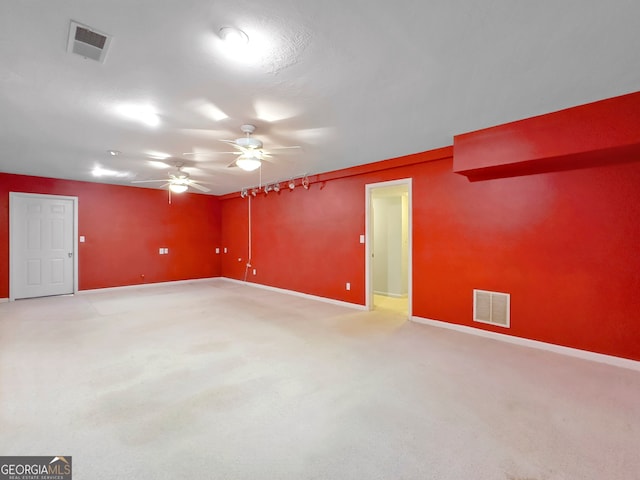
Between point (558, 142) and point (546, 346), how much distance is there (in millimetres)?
2170

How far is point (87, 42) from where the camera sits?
1739 mm

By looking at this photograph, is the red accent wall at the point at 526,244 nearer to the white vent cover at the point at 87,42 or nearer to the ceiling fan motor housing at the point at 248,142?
the ceiling fan motor housing at the point at 248,142

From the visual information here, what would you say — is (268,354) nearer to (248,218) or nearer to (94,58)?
(94,58)

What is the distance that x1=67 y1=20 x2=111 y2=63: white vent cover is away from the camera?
164 centimetres

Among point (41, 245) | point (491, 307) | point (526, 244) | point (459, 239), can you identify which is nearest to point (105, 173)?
point (41, 245)

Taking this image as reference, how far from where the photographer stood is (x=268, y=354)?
3.04 m

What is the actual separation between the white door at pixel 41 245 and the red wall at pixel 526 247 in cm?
559

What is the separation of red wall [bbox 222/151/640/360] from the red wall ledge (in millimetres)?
247

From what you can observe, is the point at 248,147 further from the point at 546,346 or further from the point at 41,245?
the point at 41,245


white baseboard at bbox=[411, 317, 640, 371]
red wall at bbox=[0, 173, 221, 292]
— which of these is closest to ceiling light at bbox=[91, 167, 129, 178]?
red wall at bbox=[0, 173, 221, 292]

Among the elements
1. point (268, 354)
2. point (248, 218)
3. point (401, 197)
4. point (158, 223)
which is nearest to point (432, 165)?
point (401, 197)

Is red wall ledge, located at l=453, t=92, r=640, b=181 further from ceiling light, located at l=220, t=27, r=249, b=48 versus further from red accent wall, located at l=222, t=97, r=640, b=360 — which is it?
ceiling light, located at l=220, t=27, r=249, b=48

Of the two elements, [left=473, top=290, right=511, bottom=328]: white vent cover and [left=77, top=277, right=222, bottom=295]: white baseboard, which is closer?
[left=473, top=290, right=511, bottom=328]: white vent cover

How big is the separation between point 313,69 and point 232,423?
2.50 m
